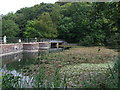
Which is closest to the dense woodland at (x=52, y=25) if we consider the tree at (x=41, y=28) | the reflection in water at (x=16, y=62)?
the tree at (x=41, y=28)

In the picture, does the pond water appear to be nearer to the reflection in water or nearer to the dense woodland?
the reflection in water

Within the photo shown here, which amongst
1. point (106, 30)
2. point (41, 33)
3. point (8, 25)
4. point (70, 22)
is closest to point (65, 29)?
point (70, 22)

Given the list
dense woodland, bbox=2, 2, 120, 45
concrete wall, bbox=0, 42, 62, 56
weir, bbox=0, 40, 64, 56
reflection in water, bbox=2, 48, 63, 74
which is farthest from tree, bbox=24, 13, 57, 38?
reflection in water, bbox=2, 48, 63, 74

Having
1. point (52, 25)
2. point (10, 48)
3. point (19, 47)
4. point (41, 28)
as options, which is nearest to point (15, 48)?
point (10, 48)

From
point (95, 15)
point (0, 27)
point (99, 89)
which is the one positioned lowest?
point (99, 89)

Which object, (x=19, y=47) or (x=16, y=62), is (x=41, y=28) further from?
(x=16, y=62)

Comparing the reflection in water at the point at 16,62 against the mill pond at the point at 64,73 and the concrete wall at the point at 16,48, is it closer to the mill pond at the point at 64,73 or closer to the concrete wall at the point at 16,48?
the mill pond at the point at 64,73

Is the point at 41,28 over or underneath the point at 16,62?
over

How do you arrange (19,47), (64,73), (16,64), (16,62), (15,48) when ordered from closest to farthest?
Answer: (64,73) → (16,64) → (16,62) → (15,48) → (19,47)

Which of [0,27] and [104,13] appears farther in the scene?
[0,27]

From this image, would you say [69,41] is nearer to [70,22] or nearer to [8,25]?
[70,22]

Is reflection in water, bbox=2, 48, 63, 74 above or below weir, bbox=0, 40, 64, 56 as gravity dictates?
below

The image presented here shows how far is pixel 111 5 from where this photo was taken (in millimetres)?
3387

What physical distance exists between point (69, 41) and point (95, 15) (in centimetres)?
3192
